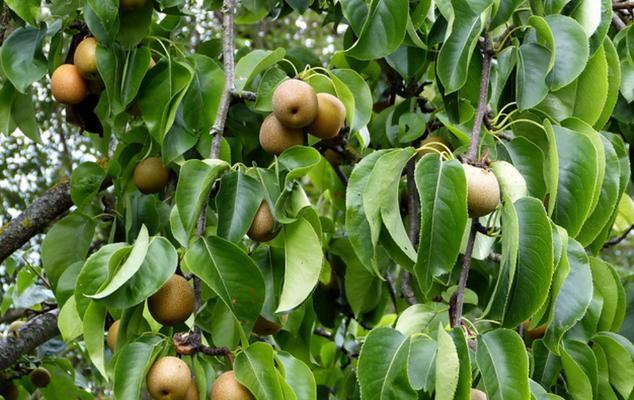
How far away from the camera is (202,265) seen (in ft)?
4.04

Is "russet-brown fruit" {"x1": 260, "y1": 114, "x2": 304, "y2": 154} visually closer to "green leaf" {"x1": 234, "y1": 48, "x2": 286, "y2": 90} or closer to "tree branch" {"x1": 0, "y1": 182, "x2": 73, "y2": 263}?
"green leaf" {"x1": 234, "y1": 48, "x2": 286, "y2": 90}

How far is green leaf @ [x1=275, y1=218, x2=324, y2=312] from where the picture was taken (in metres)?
1.25

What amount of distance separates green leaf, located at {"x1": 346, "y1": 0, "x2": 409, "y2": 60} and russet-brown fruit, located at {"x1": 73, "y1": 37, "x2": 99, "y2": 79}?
1.36 feet

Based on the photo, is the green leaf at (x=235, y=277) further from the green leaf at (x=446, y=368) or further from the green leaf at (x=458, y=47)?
the green leaf at (x=458, y=47)

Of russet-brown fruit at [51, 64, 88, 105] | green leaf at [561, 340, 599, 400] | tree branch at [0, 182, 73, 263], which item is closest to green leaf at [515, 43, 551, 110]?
green leaf at [561, 340, 599, 400]

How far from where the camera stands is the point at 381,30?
1.47m

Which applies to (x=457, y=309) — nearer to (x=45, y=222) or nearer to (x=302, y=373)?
(x=302, y=373)

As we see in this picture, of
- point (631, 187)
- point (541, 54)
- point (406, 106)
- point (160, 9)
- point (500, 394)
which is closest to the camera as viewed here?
point (500, 394)

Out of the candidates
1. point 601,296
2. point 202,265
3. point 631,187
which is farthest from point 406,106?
point 202,265

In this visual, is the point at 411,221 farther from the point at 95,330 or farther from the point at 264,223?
the point at 95,330

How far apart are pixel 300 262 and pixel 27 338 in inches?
43.4

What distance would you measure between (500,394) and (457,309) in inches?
4.7

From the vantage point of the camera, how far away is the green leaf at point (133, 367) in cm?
117

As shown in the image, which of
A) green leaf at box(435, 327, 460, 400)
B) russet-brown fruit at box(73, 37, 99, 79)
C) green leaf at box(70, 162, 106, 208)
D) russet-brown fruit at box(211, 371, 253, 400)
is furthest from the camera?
green leaf at box(70, 162, 106, 208)
